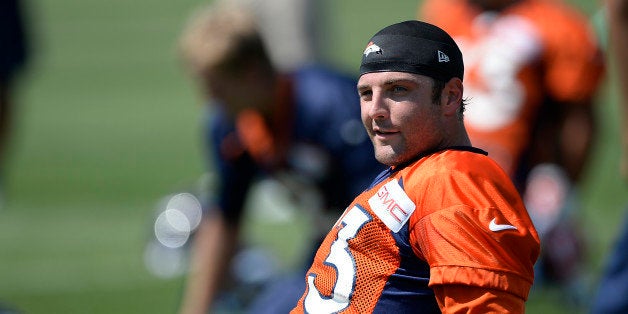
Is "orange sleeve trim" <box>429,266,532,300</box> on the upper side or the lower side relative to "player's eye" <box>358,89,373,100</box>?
lower

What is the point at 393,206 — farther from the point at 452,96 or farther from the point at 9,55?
the point at 9,55

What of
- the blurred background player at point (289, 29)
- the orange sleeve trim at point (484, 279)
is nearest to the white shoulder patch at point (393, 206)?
the orange sleeve trim at point (484, 279)

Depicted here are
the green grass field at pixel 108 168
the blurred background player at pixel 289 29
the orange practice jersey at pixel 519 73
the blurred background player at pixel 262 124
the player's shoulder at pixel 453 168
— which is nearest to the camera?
the player's shoulder at pixel 453 168

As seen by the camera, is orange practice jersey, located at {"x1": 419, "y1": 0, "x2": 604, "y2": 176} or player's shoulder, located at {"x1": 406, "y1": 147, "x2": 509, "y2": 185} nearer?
player's shoulder, located at {"x1": 406, "y1": 147, "x2": 509, "y2": 185}

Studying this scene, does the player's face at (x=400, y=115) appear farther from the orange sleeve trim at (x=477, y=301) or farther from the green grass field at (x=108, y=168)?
the green grass field at (x=108, y=168)

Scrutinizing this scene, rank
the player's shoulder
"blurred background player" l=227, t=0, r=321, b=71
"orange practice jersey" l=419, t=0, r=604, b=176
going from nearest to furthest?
the player's shoulder
"orange practice jersey" l=419, t=0, r=604, b=176
"blurred background player" l=227, t=0, r=321, b=71

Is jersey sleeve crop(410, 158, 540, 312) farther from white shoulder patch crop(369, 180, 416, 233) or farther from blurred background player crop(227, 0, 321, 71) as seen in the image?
blurred background player crop(227, 0, 321, 71)

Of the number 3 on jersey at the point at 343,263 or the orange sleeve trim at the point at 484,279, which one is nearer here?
the orange sleeve trim at the point at 484,279

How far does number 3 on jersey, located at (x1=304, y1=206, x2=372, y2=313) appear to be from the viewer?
235 cm

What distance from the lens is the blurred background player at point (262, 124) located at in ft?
14.3

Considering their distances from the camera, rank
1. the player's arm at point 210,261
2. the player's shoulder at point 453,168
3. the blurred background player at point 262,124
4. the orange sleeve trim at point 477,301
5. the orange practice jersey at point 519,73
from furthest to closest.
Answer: the orange practice jersey at point 519,73
the player's arm at point 210,261
the blurred background player at point 262,124
the player's shoulder at point 453,168
the orange sleeve trim at point 477,301

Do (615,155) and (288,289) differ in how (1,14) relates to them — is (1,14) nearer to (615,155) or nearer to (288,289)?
(288,289)

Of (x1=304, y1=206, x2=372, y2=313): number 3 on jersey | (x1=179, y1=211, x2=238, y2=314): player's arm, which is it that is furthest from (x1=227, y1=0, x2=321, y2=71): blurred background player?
(x1=304, y1=206, x2=372, y2=313): number 3 on jersey

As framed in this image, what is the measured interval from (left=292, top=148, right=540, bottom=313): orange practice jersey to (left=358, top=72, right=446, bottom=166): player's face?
0.12ft
